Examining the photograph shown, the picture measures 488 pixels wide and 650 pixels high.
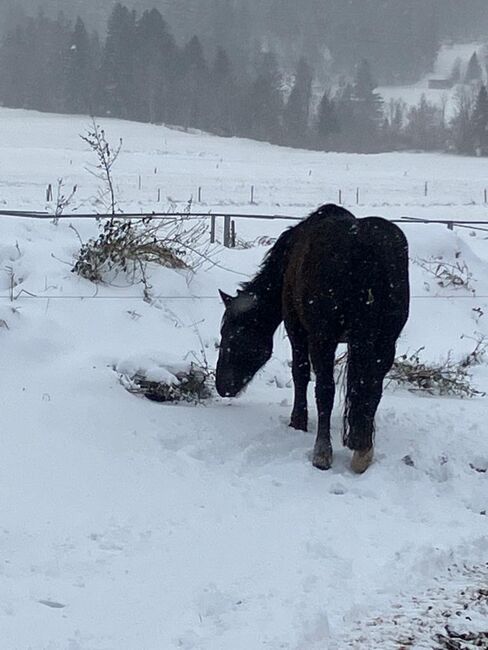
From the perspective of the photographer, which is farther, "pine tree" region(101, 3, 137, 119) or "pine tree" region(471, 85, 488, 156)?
"pine tree" region(101, 3, 137, 119)

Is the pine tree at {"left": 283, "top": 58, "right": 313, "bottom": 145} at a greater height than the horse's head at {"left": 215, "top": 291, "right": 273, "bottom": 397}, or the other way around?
the pine tree at {"left": 283, "top": 58, "right": 313, "bottom": 145}

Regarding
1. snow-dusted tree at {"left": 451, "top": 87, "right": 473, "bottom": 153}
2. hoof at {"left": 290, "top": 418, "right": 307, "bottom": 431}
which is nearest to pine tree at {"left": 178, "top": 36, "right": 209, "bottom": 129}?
snow-dusted tree at {"left": 451, "top": 87, "right": 473, "bottom": 153}

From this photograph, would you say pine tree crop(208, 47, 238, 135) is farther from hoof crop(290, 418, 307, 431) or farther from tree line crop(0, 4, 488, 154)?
hoof crop(290, 418, 307, 431)

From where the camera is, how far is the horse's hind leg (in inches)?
216

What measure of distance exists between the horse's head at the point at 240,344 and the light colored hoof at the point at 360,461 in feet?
4.31

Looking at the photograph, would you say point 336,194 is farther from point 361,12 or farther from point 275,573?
point 361,12

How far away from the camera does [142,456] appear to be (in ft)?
18.0

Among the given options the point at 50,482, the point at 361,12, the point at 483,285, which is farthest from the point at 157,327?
the point at 361,12

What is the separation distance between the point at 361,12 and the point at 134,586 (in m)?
162

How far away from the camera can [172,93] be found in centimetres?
8319

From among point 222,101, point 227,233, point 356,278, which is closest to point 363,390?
point 356,278

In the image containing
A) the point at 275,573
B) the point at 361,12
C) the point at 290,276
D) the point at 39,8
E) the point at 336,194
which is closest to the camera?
the point at 275,573

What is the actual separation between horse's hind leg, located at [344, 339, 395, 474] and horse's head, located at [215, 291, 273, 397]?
113 cm

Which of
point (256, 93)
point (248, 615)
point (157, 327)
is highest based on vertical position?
point (256, 93)
